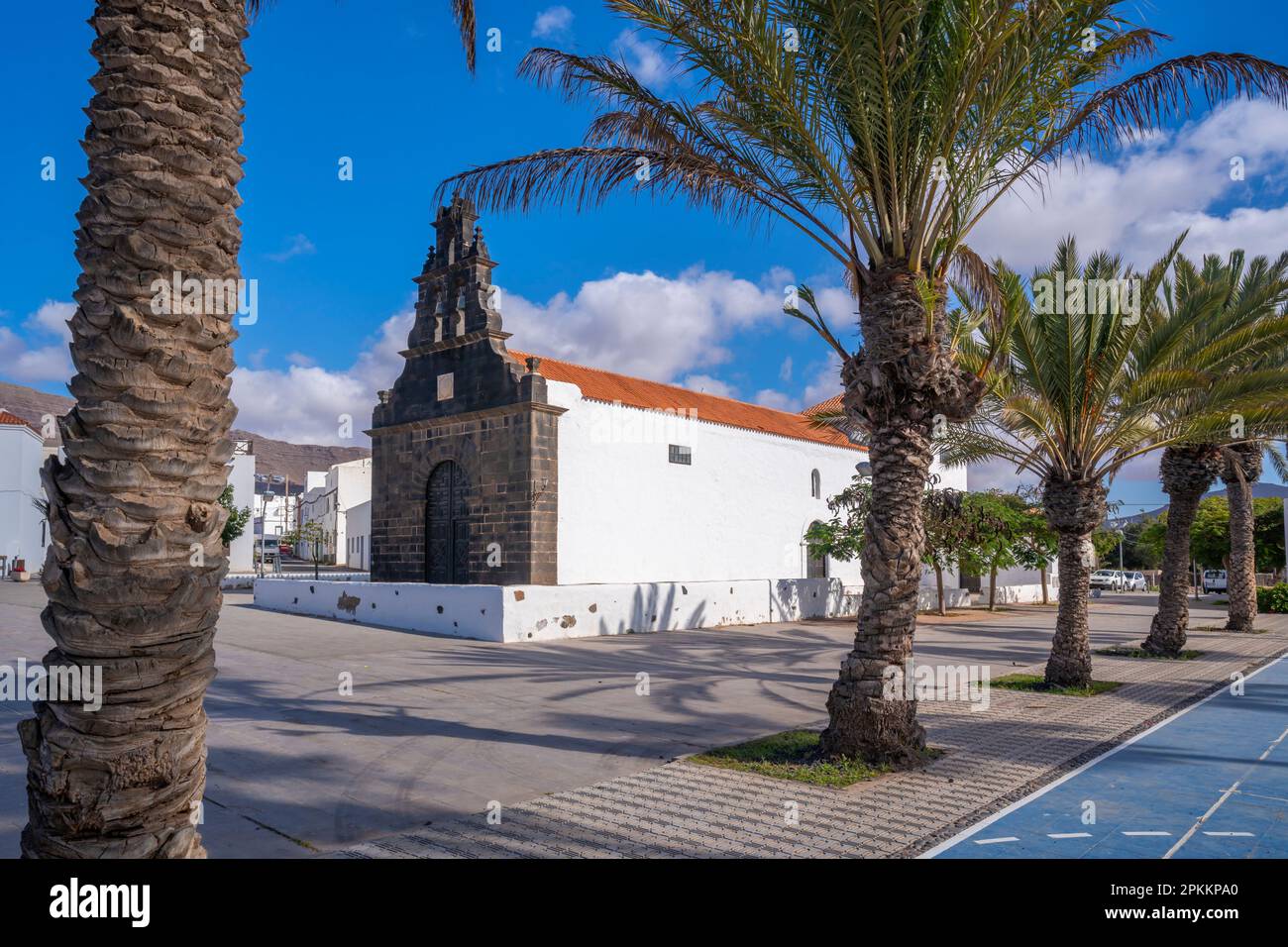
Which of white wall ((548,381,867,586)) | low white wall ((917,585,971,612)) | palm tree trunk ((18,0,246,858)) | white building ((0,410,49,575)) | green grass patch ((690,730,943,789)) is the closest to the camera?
palm tree trunk ((18,0,246,858))

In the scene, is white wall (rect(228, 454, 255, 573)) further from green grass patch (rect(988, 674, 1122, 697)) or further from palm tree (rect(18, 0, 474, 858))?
palm tree (rect(18, 0, 474, 858))

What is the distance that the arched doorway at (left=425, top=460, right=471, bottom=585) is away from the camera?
21.9 metres

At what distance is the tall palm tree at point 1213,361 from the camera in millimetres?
13289

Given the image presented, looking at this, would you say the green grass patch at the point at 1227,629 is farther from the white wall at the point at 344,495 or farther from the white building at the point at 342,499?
the white wall at the point at 344,495

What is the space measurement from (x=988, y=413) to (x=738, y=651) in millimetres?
6012

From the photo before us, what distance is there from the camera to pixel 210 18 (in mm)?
3588

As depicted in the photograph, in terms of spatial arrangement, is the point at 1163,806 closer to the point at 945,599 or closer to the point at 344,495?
the point at 945,599

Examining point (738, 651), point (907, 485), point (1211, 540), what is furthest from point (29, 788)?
point (1211, 540)

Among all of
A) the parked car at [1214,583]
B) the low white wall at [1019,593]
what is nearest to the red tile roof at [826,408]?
the low white wall at [1019,593]

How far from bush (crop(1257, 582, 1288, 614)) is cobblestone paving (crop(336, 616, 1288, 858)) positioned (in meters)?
23.1

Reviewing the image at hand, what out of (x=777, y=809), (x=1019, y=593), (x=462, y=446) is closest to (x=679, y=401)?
(x=462, y=446)

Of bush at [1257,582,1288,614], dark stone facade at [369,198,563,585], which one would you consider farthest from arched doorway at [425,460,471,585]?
bush at [1257,582,1288,614]

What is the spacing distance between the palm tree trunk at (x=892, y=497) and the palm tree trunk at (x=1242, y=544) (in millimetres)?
16158
